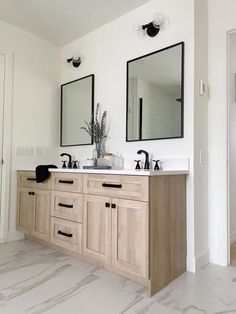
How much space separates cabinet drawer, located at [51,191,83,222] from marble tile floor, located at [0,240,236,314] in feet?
1.38

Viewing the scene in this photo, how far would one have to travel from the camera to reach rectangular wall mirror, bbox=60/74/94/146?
10.4 ft

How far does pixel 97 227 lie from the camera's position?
2.12m

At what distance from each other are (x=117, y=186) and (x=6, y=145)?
67.4 inches

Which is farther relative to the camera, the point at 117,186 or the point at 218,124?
the point at 218,124

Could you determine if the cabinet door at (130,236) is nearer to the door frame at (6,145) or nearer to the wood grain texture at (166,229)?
the wood grain texture at (166,229)

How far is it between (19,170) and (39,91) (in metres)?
1.09

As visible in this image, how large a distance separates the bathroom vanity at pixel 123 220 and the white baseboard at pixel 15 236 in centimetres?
61

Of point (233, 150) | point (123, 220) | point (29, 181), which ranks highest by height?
point (233, 150)

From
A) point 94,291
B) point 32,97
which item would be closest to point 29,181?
point 32,97

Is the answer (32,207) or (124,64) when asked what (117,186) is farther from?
(124,64)

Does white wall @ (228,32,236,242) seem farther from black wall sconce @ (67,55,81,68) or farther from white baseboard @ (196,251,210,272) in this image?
black wall sconce @ (67,55,81,68)

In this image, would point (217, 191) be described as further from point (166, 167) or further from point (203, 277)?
point (203, 277)

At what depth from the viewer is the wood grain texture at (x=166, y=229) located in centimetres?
179

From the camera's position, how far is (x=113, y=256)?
1972 millimetres
